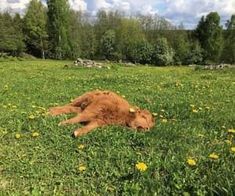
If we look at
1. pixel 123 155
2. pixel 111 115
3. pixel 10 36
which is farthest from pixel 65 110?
pixel 10 36

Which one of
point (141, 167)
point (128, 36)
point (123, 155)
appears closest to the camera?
point (141, 167)

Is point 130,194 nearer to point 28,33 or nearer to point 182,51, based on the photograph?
point 182,51

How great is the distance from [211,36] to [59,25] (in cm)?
2633

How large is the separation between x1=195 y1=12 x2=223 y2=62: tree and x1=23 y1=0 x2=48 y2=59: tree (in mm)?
27587

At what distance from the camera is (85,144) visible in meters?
7.23

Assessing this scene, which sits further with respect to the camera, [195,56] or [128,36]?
[128,36]

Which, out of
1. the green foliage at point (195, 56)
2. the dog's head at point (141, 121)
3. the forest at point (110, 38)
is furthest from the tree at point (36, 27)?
the dog's head at point (141, 121)

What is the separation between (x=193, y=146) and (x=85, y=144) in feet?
5.94

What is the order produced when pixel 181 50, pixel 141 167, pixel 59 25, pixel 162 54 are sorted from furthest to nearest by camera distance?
pixel 59 25, pixel 181 50, pixel 162 54, pixel 141 167

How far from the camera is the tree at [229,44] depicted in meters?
74.3

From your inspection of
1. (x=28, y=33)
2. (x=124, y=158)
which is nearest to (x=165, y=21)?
(x=28, y=33)

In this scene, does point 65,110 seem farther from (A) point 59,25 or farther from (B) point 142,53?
(A) point 59,25

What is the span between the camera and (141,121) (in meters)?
7.95

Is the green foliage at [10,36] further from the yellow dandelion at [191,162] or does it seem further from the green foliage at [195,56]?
the yellow dandelion at [191,162]
